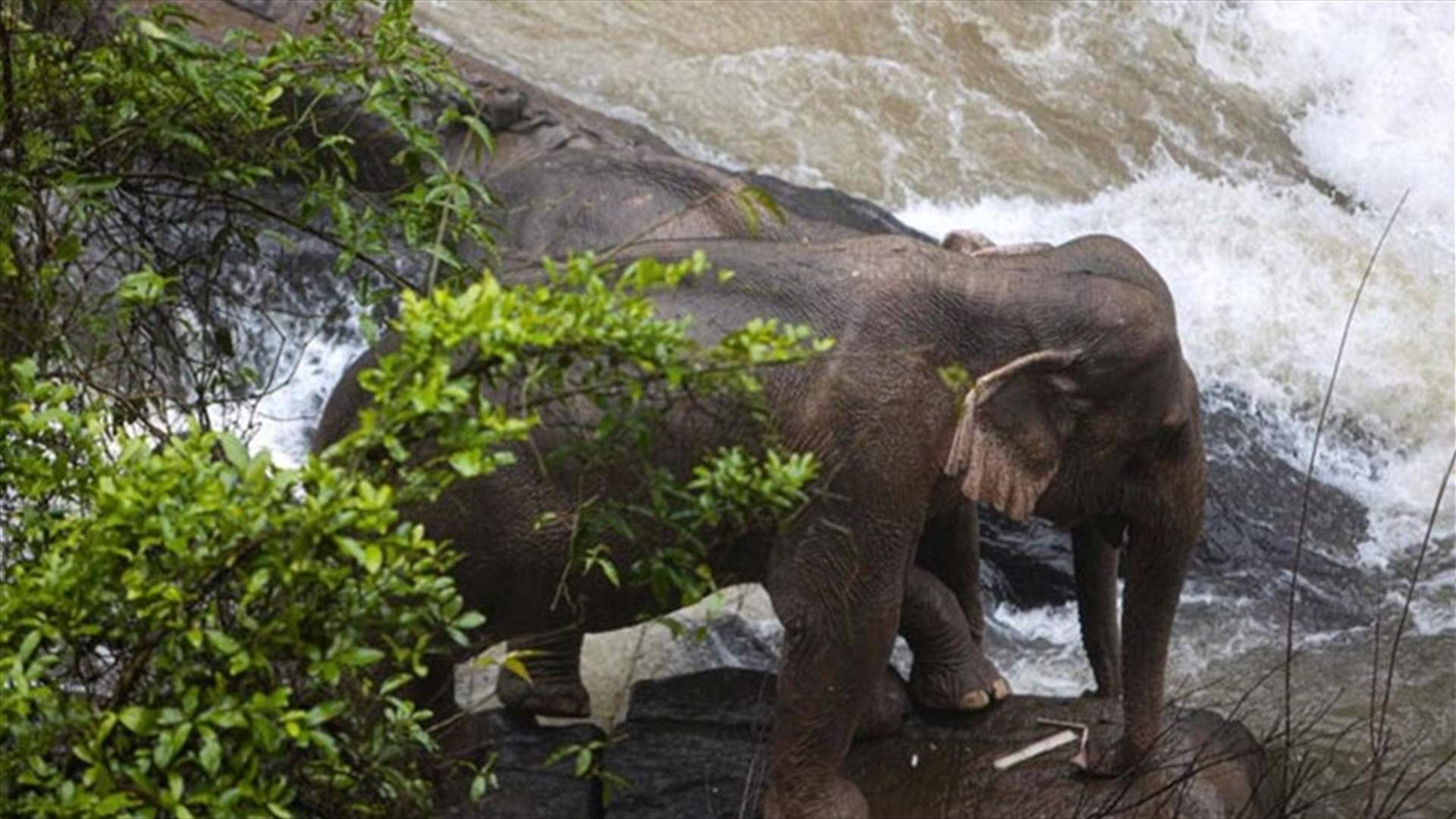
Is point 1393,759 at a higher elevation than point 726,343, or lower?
lower

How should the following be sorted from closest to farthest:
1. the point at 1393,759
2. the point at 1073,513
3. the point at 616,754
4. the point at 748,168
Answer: the point at 1073,513 < the point at 616,754 < the point at 1393,759 < the point at 748,168

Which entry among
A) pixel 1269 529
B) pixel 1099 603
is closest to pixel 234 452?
pixel 1099 603

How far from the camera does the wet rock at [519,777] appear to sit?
238 inches

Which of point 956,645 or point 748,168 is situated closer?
point 956,645

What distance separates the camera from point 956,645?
646 centimetres

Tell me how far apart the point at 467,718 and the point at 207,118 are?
1581mm

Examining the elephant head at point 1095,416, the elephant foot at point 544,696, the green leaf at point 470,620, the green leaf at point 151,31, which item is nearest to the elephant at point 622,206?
the elephant head at point 1095,416

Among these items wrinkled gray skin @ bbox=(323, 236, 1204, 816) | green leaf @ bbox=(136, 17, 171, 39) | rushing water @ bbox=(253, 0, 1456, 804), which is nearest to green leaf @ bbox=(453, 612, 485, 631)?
green leaf @ bbox=(136, 17, 171, 39)

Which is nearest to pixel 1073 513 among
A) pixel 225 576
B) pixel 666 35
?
pixel 225 576

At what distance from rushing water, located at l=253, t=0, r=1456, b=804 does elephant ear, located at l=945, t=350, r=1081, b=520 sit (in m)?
3.37

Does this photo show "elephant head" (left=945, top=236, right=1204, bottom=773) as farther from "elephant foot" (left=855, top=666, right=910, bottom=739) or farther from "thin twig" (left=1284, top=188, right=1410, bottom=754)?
"elephant foot" (left=855, top=666, right=910, bottom=739)

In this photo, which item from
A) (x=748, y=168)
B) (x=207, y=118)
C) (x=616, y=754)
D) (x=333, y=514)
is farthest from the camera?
(x=748, y=168)

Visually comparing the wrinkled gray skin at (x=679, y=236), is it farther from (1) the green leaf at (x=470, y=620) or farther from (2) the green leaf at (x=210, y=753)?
(2) the green leaf at (x=210, y=753)

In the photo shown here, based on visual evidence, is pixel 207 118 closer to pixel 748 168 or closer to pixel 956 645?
pixel 956 645
